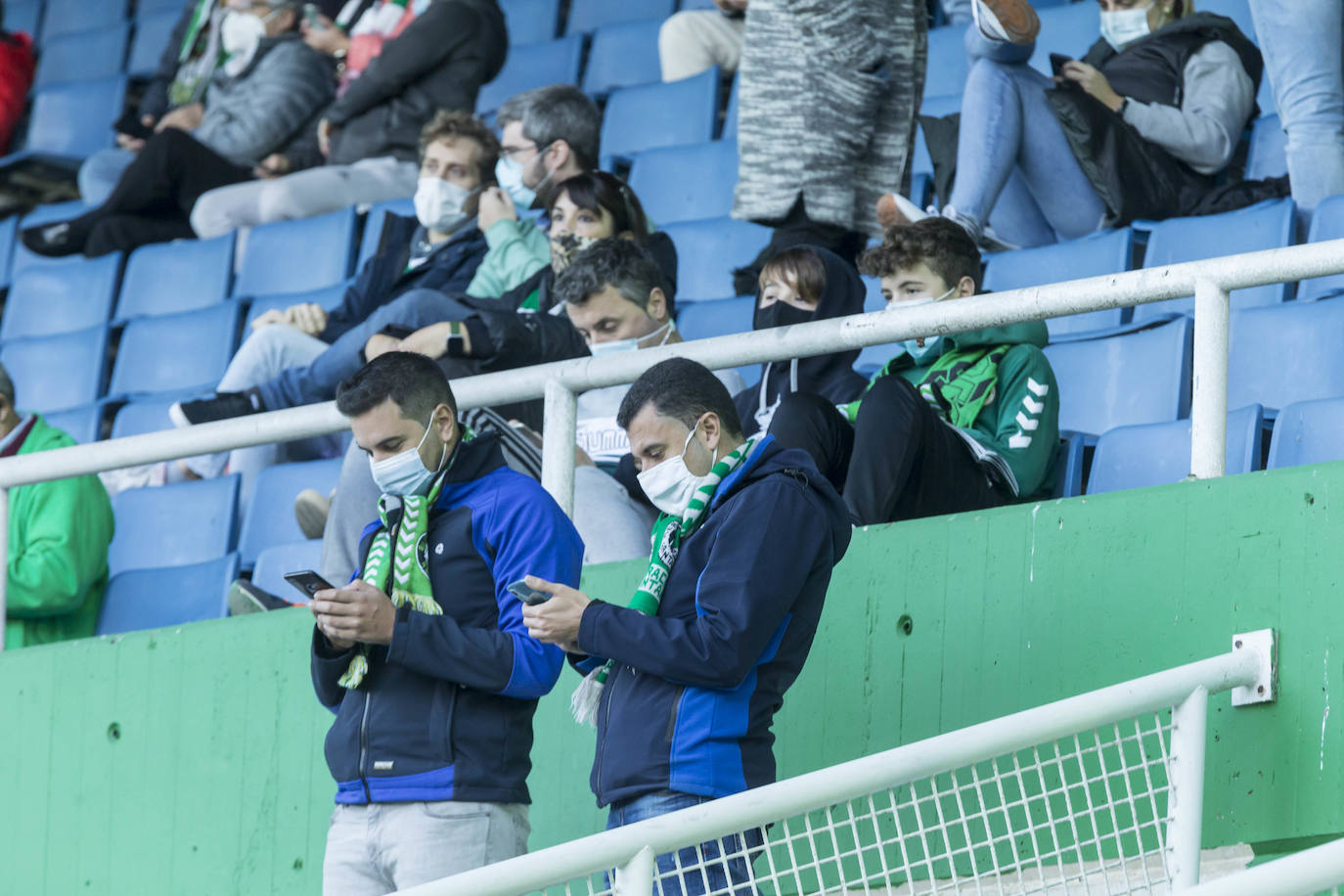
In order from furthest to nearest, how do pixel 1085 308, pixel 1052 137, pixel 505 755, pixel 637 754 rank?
pixel 1052 137
pixel 1085 308
pixel 505 755
pixel 637 754

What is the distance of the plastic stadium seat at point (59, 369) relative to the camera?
7.53 m

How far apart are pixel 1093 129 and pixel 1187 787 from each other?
2.62m

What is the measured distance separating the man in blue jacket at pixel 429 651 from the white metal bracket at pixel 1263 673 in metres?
1.09

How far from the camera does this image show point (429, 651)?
3.16 metres

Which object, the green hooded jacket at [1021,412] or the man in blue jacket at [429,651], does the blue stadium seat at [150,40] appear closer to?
the green hooded jacket at [1021,412]

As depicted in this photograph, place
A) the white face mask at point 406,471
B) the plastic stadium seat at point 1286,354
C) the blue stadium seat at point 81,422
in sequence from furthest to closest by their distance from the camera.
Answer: the blue stadium seat at point 81,422, the plastic stadium seat at point 1286,354, the white face mask at point 406,471

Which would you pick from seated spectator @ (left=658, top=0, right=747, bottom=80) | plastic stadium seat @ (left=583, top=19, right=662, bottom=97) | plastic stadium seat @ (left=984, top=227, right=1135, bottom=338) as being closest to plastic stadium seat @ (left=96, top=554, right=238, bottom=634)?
plastic stadium seat @ (left=984, top=227, right=1135, bottom=338)

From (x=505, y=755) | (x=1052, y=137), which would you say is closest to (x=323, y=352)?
(x=1052, y=137)

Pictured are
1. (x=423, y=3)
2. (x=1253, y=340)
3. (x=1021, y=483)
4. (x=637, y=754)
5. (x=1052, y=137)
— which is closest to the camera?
(x=637, y=754)

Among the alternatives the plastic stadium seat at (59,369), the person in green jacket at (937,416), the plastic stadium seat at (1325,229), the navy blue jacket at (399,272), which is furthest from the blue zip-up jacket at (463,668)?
the plastic stadium seat at (59,369)

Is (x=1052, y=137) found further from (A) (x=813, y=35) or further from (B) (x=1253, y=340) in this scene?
(B) (x=1253, y=340)

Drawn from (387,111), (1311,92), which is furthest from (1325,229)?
(387,111)

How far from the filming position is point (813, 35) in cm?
541

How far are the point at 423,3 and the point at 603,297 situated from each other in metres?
3.77
